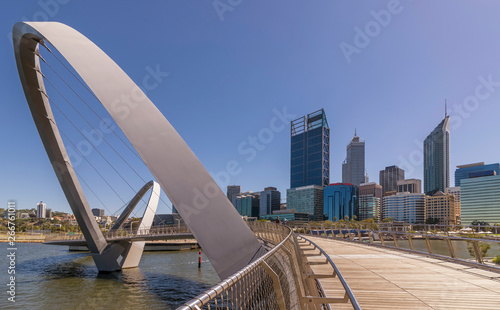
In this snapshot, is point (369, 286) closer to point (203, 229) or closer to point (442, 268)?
point (442, 268)

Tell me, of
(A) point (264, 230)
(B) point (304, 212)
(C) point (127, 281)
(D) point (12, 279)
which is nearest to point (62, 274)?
(D) point (12, 279)

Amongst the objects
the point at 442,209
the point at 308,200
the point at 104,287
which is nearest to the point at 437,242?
the point at 104,287

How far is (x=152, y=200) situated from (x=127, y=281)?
14.1 m

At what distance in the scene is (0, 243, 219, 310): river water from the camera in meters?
18.8

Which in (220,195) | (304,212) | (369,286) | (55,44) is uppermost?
(55,44)

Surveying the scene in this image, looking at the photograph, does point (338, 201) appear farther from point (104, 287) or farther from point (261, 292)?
point (261, 292)

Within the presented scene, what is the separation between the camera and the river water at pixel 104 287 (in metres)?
18.8

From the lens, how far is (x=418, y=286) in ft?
21.2

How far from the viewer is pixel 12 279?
2466cm

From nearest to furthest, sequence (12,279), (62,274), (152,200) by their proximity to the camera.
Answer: (12,279) → (62,274) → (152,200)

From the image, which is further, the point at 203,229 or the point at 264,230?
the point at 264,230

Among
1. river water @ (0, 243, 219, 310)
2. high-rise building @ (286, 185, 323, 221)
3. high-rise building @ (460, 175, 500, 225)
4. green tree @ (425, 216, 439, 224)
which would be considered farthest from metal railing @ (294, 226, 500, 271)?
high-rise building @ (286, 185, 323, 221)

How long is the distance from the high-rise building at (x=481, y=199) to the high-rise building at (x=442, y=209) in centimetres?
508

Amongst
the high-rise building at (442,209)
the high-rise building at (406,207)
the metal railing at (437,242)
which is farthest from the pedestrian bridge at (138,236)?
the high-rise building at (406,207)
